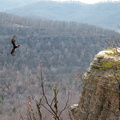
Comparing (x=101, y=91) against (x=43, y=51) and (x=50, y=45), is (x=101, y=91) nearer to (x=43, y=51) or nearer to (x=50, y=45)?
(x=43, y=51)

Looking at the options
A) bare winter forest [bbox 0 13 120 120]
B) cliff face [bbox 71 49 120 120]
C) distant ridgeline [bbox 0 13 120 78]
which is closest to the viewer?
cliff face [bbox 71 49 120 120]

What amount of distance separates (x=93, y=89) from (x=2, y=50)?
117257mm

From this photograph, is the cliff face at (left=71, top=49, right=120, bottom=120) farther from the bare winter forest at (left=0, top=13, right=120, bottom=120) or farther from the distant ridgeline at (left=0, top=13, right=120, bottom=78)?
the distant ridgeline at (left=0, top=13, right=120, bottom=78)

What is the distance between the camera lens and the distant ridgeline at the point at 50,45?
120m

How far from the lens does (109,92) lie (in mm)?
11328

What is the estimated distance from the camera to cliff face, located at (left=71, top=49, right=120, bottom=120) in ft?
35.8

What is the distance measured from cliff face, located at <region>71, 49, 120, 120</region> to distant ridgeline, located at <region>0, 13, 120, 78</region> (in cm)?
9509

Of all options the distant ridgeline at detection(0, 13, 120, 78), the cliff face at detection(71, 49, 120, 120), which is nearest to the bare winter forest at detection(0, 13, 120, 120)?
the distant ridgeline at detection(0, 13, 120, 78)

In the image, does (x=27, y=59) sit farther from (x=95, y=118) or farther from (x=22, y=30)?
(x=95, y=118)

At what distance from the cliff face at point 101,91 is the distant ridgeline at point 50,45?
312 feet

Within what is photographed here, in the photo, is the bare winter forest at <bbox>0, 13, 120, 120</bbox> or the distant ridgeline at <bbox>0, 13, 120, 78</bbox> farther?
the distant ridgeline at <bbox>0, 13, 120, 78</bbox>

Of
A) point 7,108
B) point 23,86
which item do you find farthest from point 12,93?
point 7,108

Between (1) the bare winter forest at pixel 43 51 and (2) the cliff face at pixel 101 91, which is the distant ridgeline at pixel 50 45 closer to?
(1) the bare winter forest at pixel 43 51

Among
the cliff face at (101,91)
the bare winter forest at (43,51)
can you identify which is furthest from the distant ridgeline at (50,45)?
the cliff face at (101,91)
